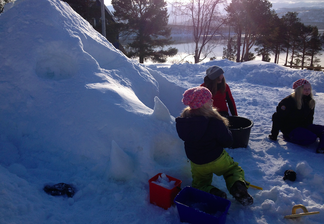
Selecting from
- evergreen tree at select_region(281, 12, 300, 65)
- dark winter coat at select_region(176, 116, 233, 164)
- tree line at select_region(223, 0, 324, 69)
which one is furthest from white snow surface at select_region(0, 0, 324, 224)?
evergreen tree at select_region(281, 12, 300, 65)

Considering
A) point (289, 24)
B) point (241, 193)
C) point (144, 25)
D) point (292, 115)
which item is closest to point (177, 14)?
point (144, 25)

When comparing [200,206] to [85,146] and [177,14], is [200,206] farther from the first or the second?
[177,14]

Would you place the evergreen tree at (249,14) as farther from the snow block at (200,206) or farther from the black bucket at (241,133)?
the snow block at (200,206)

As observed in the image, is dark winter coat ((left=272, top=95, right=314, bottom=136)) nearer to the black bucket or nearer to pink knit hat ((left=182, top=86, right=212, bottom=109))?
the black bucket

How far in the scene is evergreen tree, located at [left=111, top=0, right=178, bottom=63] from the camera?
1995 cm

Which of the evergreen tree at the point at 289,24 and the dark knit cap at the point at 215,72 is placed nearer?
the dark knit cap at the point at 215,72

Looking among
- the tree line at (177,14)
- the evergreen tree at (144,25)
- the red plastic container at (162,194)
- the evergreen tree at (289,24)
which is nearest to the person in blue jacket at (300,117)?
the red plastic container at (162,194)

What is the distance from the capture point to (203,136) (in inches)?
88.9

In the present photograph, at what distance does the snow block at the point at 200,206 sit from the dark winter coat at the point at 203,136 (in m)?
0.35

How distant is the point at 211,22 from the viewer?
19500 millimetres

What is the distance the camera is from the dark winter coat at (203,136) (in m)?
2.20

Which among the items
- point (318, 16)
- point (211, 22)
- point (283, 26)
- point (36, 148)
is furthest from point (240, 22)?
point (318, 16)

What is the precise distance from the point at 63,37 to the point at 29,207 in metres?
2.62

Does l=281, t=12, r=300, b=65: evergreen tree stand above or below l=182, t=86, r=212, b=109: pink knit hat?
above
